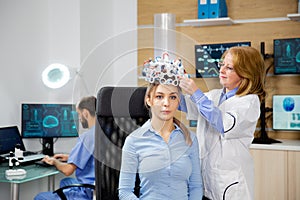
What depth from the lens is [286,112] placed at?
3336mm

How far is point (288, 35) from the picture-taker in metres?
3.41

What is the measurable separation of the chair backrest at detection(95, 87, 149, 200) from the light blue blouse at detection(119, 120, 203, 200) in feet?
0.26

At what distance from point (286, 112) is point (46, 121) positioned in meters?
1.83

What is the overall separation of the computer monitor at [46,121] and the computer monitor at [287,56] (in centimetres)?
161

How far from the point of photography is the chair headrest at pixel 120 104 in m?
1.77

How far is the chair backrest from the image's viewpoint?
1.79 m

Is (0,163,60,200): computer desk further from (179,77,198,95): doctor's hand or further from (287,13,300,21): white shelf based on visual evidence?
(287,13,300,21): white shelf

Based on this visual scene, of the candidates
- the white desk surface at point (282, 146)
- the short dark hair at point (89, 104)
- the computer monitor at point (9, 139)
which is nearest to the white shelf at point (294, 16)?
the white desk surface at point (282, 146)

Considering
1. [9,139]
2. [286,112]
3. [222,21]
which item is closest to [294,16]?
[222,21]

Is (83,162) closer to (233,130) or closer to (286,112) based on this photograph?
(233,130)

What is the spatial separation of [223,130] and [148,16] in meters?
2.22

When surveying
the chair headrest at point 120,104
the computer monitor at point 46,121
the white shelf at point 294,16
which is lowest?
the computer monitor at point 46,121

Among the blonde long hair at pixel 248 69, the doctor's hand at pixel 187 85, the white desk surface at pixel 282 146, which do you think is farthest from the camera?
the white desk surface at pixel 282 146

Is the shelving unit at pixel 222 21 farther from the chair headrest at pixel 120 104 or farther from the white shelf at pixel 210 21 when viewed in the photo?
the chair headrest at pixel 120 104
